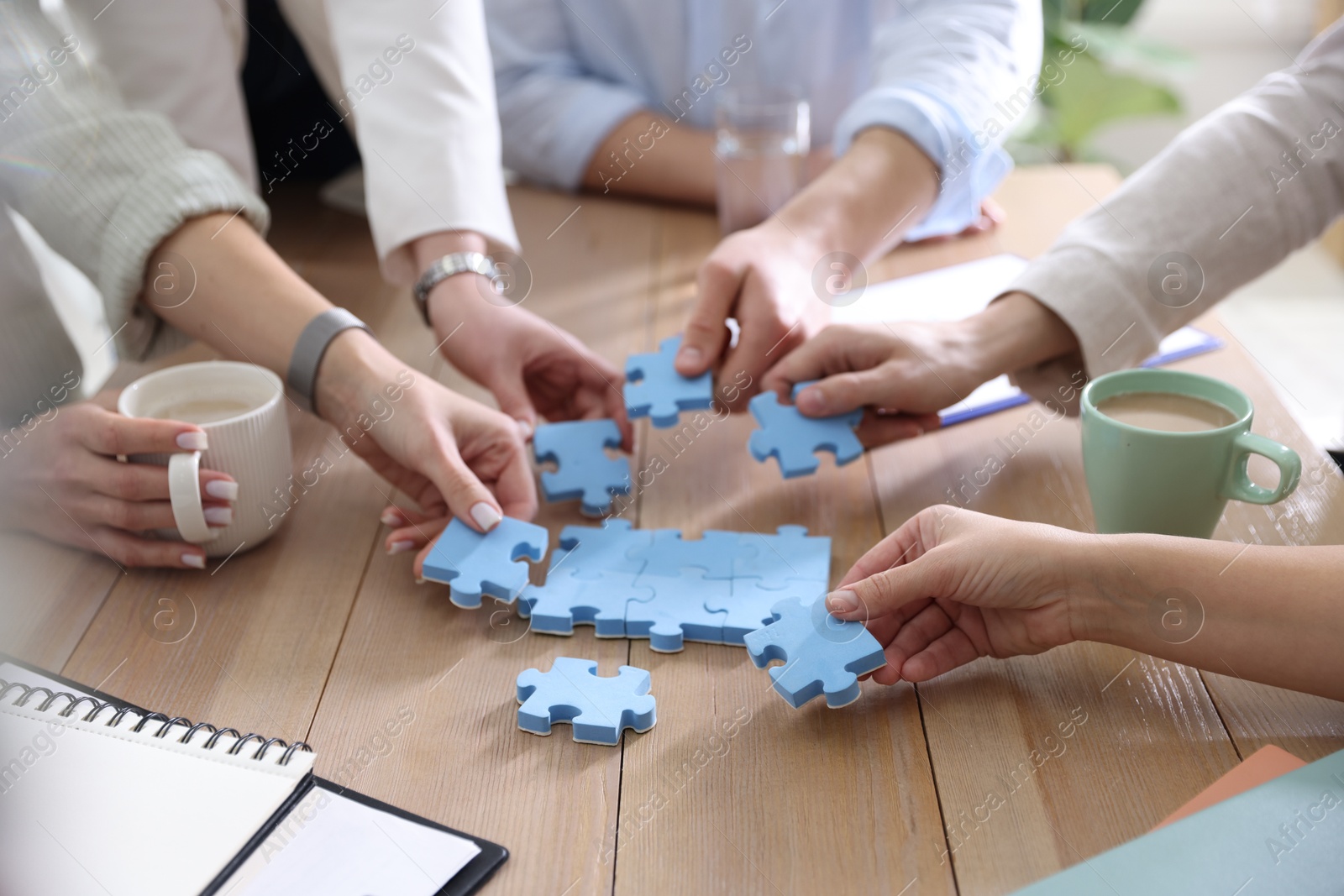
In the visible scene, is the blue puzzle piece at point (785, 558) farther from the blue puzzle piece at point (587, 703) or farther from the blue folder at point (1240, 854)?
the blue folder at point (1240, 854)

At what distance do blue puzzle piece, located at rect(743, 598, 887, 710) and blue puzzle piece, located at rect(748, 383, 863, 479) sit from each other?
253 millimetres

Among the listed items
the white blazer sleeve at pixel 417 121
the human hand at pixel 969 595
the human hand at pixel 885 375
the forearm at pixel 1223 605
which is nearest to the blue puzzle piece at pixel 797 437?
the human hand at pixel 885 375

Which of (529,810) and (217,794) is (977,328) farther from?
(217,794)

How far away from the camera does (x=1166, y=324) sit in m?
1.19

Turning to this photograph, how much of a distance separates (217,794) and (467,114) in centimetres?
92

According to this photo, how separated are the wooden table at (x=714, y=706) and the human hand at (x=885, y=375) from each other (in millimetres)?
39

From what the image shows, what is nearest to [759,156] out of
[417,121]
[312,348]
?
[417,121]

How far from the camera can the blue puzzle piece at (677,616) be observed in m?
0.91

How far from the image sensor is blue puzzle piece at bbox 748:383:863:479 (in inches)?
43.9

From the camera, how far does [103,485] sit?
101cm

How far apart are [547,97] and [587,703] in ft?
4.03

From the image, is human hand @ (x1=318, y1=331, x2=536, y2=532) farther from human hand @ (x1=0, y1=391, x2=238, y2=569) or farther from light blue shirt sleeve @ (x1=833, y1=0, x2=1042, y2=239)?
light blue shirt sleeve @ (x1=833, y1=0, x2=1042, y2=239)

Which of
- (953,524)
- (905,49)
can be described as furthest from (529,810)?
(905,49)

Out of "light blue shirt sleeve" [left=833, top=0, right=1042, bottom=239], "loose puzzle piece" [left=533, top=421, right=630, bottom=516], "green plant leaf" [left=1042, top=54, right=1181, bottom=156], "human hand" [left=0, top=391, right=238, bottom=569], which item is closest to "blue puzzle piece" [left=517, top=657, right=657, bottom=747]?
"loose puzzle piece" [left=533, top=421, right=630, bottom=516]
